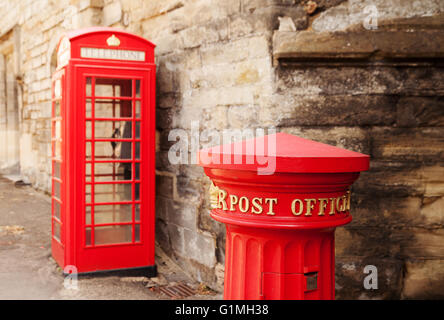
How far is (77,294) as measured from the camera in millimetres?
4254

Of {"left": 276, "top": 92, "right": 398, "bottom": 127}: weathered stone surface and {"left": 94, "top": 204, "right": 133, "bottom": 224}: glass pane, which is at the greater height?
{"left": 276, "top": 92, "right": 398, "bottom": 127}: weathered stone surface

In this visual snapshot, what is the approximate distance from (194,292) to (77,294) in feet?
3.26

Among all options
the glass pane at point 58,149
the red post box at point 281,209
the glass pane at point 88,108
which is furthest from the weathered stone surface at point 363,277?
the glass pane at point 58,149

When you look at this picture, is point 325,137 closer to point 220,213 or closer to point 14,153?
point 220,213

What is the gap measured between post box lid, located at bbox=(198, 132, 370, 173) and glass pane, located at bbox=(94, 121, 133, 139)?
246 cm

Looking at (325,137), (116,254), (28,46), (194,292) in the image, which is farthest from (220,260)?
(28,46)

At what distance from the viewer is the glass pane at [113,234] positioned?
15.4 feet

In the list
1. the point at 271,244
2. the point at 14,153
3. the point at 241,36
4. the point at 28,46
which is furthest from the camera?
the point at 14,153

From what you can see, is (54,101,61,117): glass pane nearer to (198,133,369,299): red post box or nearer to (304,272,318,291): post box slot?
(198,133,369,299): red post box

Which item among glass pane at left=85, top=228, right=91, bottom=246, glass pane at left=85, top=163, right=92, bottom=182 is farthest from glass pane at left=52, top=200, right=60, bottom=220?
glass pane at left=85, top=163, right=92, bottom=182

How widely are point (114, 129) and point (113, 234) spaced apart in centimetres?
98

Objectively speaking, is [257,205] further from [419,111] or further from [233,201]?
[419,111]

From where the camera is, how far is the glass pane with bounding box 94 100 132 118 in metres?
4.57

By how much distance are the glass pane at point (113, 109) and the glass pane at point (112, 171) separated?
0.44 metres
